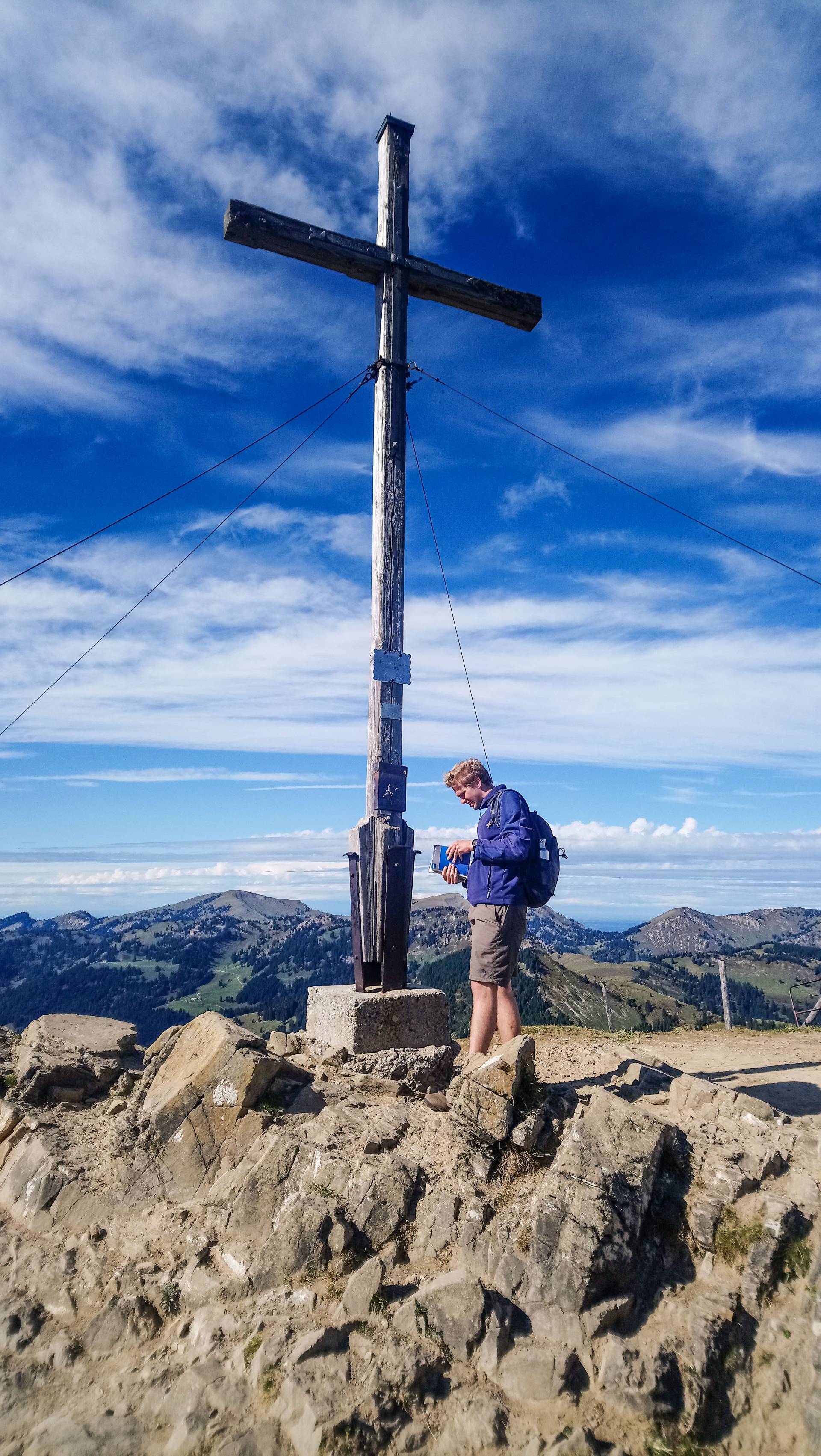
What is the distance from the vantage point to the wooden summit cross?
8.09 m

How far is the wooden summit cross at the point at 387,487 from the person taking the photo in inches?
319

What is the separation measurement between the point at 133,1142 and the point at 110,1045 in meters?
2.09

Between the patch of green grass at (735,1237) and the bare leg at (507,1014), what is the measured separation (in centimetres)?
257

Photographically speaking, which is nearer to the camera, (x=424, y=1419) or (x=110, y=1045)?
(x=424, y=1419)

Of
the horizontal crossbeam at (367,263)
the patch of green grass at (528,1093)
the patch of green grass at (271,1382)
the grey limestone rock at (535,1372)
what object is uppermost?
the horizontal crossbeam at (367,263)

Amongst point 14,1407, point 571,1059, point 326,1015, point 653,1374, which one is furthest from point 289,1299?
point 571,1059

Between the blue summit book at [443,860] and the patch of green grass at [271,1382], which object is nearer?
the patch of green grass at [271,1382]

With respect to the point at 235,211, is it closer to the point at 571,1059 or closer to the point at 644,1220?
the point at 644,1220

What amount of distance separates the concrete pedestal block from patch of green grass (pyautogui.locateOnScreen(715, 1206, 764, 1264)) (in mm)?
3317

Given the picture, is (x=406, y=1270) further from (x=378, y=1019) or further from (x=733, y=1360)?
(x=378, y=1019)

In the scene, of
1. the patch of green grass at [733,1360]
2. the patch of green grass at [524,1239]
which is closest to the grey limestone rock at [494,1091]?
the patch of green grass at [524,1239]

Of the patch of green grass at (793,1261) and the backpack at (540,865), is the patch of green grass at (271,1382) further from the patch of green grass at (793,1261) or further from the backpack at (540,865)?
the backpack at (540,865)

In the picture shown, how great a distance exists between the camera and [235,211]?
334 inches

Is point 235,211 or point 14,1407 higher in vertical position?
point 235,211
